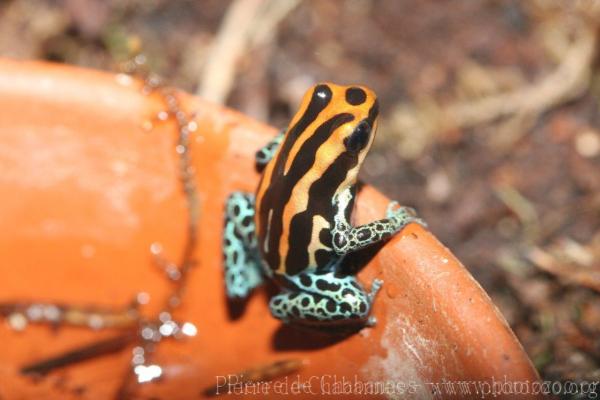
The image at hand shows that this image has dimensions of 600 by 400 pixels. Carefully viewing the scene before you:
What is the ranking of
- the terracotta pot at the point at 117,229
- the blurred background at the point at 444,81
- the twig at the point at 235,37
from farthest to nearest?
the twig at the point at 235,37
the blurred background at the point at 444,81
the terracotta pot at the point at 117,229

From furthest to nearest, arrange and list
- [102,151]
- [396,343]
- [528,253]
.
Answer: [528,253]
[102,151]
[396,343]

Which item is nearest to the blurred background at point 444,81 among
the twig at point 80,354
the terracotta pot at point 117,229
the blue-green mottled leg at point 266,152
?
the terracotta pot at point 117,229

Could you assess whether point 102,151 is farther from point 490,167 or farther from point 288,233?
point 490,167

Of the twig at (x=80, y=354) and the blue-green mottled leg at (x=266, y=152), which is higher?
the blue-green mottled leg at (x=266, y=152)

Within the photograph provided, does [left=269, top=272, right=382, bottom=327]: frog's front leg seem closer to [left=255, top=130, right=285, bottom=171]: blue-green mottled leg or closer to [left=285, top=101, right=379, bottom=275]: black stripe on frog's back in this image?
[left=285, top=101, right=379, bottom=275]: black stripe on frog's back

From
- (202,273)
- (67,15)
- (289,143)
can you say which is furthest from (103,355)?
(67,15)

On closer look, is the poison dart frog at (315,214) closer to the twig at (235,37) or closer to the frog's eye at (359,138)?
the frog's eye at (359,138)

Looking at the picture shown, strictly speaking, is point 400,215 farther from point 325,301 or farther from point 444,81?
point 444,81
